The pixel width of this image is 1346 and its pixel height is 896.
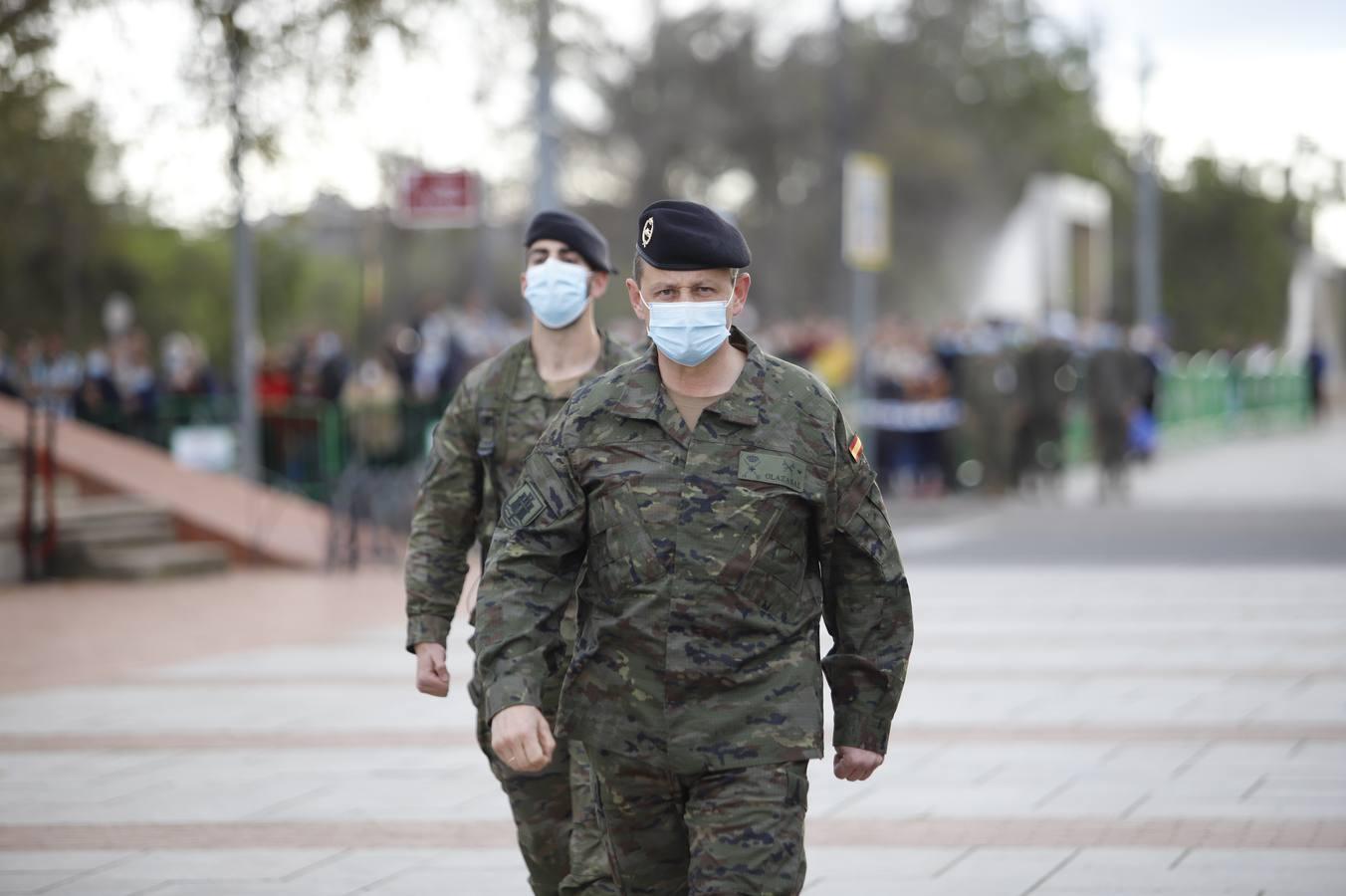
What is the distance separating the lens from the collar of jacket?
3979 millimetres

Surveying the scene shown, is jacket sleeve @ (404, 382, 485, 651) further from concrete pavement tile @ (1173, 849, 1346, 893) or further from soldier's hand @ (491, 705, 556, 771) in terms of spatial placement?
concrete pavement tile @ (1173, 849, 1346, 893)

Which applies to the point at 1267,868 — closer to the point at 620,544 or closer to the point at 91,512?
the point at 620,544

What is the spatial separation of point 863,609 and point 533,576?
0.65 m

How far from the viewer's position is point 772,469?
3932mm

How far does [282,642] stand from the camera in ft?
39.5

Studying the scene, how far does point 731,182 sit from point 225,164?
34231mm

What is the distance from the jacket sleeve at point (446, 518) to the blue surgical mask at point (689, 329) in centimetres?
145

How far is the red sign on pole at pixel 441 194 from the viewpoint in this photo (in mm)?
14391

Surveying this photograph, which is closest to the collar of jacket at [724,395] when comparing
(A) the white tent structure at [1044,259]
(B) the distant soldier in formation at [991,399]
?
(B) the distant soldier in formation at [991,399]

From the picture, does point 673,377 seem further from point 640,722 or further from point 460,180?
point 460,180

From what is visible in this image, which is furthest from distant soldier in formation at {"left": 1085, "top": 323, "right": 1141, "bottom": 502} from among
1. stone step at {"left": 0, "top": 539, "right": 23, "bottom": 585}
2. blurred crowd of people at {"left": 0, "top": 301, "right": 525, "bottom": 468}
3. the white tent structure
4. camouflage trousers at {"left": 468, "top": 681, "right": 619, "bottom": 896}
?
camouflage trousers at {"left": 468, "top": 681, "right": 619, "bottom": 896}

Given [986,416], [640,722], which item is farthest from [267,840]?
[986,416]

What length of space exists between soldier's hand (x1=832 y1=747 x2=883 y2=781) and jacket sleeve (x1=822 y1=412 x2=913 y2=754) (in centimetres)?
1

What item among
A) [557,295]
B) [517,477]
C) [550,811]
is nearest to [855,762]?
[550,811]
